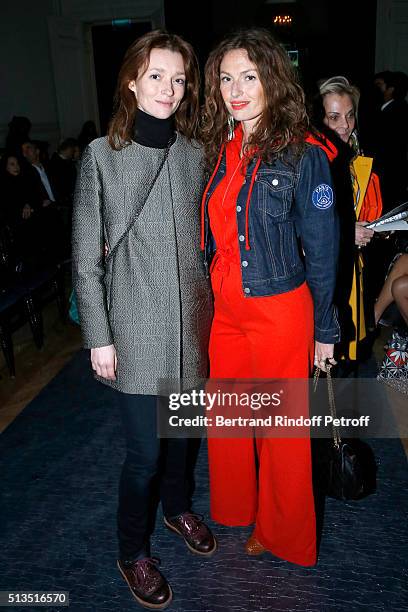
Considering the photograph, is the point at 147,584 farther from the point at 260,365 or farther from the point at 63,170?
the point at 63,170

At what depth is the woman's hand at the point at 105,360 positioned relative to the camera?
1689 millimetres

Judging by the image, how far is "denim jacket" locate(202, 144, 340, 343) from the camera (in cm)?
164

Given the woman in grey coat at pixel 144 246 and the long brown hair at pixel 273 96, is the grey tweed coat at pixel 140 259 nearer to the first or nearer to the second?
the woman in grey coat at pixel 144 246

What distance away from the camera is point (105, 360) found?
170 cm

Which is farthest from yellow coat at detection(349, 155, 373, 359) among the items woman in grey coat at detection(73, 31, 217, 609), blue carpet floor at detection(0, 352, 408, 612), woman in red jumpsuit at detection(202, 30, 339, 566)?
woman in grey coat at detection(73, 31, 217, 609)

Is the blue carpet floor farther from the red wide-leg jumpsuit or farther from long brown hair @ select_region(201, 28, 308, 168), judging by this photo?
long brown hair @ select_region(201, 28, 308, 168)

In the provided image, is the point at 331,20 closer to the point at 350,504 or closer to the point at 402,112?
the point at 402,112

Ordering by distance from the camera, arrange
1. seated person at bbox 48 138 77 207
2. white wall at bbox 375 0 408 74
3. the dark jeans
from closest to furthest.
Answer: the dark jeans → seated person at bbox 48 138 77 207 → white wall at bbox 375 0 408 74

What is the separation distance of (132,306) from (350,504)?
134 centimetres

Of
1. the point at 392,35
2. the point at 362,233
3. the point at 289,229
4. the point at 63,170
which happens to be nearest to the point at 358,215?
the point at 362,233

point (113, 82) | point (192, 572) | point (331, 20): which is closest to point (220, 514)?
point (192, 572)

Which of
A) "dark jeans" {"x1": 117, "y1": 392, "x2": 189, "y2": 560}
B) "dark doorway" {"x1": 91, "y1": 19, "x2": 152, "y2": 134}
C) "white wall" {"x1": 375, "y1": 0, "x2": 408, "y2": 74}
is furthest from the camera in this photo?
"dark doorway" {"x1": 91, "y1": 19, "x2": 152, "y2": 134}

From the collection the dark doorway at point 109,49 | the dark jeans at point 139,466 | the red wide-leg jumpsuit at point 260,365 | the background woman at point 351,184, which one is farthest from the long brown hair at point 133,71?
the dark doorway at point 109,49

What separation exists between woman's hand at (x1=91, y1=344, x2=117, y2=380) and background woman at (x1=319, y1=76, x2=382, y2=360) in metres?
1.16
